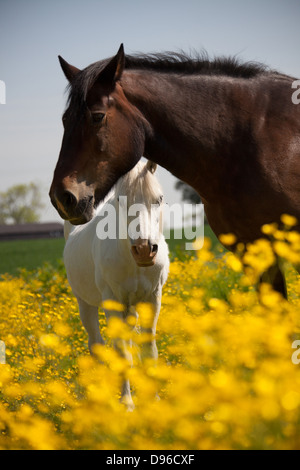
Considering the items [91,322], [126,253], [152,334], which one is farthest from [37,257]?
[152,334]

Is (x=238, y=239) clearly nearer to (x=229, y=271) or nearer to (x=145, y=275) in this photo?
(x=145, y=275)

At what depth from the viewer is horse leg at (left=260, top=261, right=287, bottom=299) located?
3.48 meters

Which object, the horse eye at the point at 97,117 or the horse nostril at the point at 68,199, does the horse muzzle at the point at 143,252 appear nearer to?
the horse nostril at the point at 68,199

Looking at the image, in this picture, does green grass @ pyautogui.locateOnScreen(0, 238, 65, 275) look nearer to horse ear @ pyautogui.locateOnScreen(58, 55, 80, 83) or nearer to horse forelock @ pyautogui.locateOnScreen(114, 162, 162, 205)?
horse forelock @ pyautogui.locateOnScreen(114, 162, 162, 205)

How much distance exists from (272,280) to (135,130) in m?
1.25

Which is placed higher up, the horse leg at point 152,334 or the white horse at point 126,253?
the white horse at point 126,253

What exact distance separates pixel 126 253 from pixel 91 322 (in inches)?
54.1

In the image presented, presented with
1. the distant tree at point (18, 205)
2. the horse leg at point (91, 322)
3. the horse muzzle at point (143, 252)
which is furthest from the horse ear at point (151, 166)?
the distant tree at point (18, 205)

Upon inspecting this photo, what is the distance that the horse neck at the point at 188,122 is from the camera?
3287 millimetres

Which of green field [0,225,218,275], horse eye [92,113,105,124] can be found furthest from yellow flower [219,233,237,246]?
green field [0,225,218,275]

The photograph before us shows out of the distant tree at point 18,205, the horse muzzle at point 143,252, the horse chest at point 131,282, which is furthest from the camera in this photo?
the distant tree at point 18,205

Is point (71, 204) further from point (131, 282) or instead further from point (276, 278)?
point (131, 282)


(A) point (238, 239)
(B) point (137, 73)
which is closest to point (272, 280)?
(A) point (238, 239)

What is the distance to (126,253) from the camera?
4703 mm
